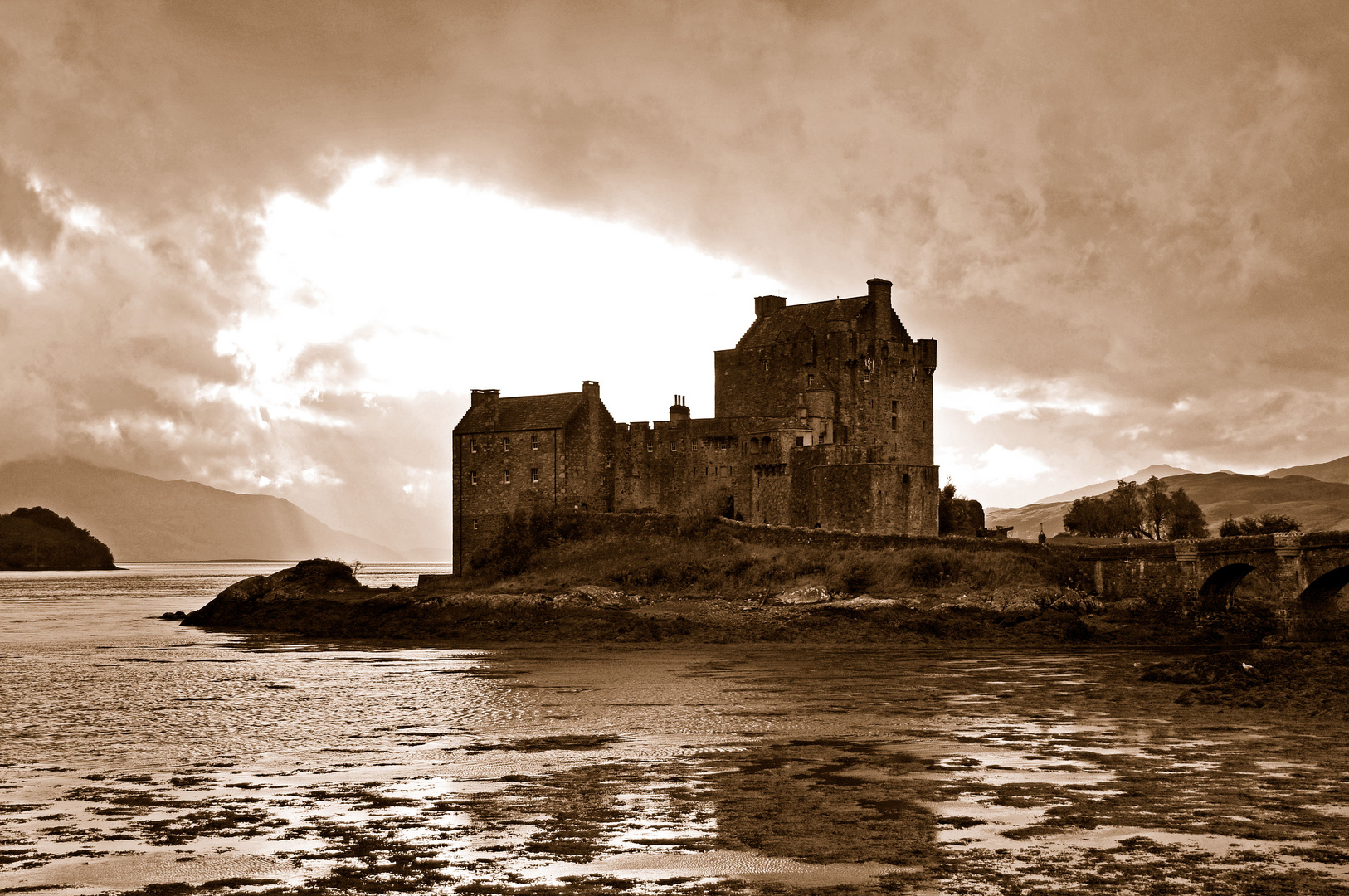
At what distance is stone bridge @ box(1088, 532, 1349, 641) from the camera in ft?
132

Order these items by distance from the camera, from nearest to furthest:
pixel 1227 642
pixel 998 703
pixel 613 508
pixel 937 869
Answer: pixel 937 869 → pixel 998 703 → pixel 1227 642 → pixel 613 508

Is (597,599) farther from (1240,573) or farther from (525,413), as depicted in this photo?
(1240,573)

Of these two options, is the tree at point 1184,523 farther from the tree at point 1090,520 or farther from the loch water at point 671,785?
the loch water at point 671,785

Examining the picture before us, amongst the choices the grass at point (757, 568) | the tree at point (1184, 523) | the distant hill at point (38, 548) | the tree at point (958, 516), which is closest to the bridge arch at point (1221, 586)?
the grass at point (757, 568)

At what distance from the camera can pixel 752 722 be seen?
22.0m

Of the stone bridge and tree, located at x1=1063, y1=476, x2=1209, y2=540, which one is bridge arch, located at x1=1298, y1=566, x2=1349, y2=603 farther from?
tree, located at x1=1063, y1=476, x2=1209, y2=540

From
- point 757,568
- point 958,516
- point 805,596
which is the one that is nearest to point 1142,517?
point 958,516

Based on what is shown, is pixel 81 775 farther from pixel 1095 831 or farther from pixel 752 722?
pixel 1095 831

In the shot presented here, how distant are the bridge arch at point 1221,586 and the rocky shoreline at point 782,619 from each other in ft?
4.42

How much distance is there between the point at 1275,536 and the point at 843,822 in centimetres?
3259

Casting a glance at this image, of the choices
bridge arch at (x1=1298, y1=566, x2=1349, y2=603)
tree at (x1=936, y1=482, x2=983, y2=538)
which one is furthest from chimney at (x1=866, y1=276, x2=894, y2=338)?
bridge arch at (x1=1298, y1=566, x2=1349, y2=603)

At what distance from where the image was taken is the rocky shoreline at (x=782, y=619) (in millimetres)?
39750

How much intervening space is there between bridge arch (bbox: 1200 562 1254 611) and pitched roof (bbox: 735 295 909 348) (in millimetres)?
20298

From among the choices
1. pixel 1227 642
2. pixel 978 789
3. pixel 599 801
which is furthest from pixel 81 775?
pixel 1227 642
